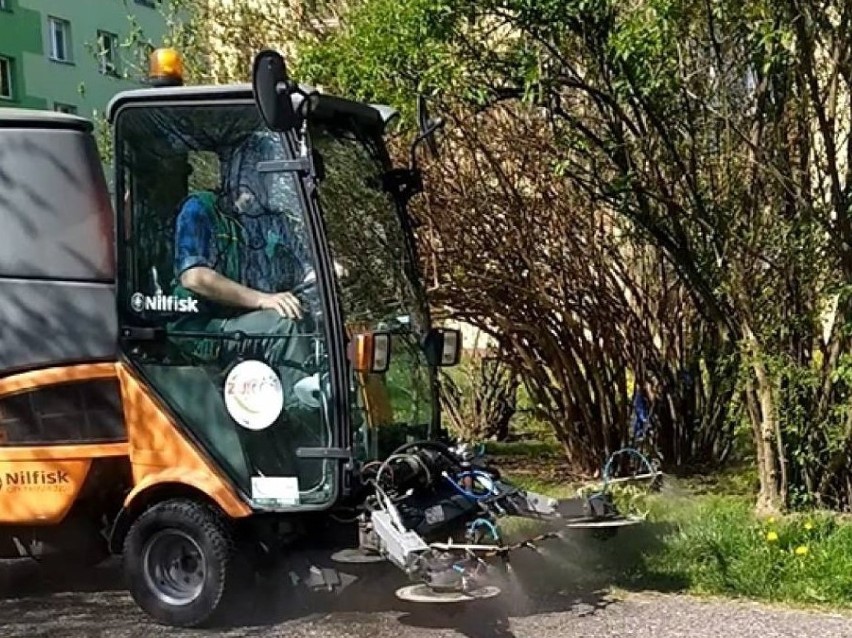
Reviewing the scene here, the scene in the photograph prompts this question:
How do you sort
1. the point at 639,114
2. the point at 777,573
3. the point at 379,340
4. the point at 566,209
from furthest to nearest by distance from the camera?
the point at 566,209 < the point at 639,114 < the point at 777,573 < the point at 379,340

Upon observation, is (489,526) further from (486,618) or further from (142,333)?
(142,333)

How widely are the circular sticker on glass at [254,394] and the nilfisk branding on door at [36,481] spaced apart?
3.25 feet

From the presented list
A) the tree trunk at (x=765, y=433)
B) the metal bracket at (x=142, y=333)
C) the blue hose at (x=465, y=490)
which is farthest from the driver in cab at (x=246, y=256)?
the tree trunk at (x=765, y=433)

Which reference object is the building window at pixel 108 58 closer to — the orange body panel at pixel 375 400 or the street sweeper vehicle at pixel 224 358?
the street sweeper vehicle at pixel 224 358

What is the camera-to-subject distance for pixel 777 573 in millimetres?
6672

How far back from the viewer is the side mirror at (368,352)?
225 inches

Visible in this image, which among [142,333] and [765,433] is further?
[765,433]

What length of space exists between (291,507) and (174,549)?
0.69 m

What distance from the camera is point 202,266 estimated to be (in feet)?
19.9

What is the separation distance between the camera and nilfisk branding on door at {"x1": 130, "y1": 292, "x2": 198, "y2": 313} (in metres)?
6.09

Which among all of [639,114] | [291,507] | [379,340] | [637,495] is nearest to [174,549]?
[291,507]

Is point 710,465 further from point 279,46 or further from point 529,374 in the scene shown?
point 279,46

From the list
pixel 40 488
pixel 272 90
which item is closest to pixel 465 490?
pixel 40 488

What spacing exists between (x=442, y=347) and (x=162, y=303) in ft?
4.92
